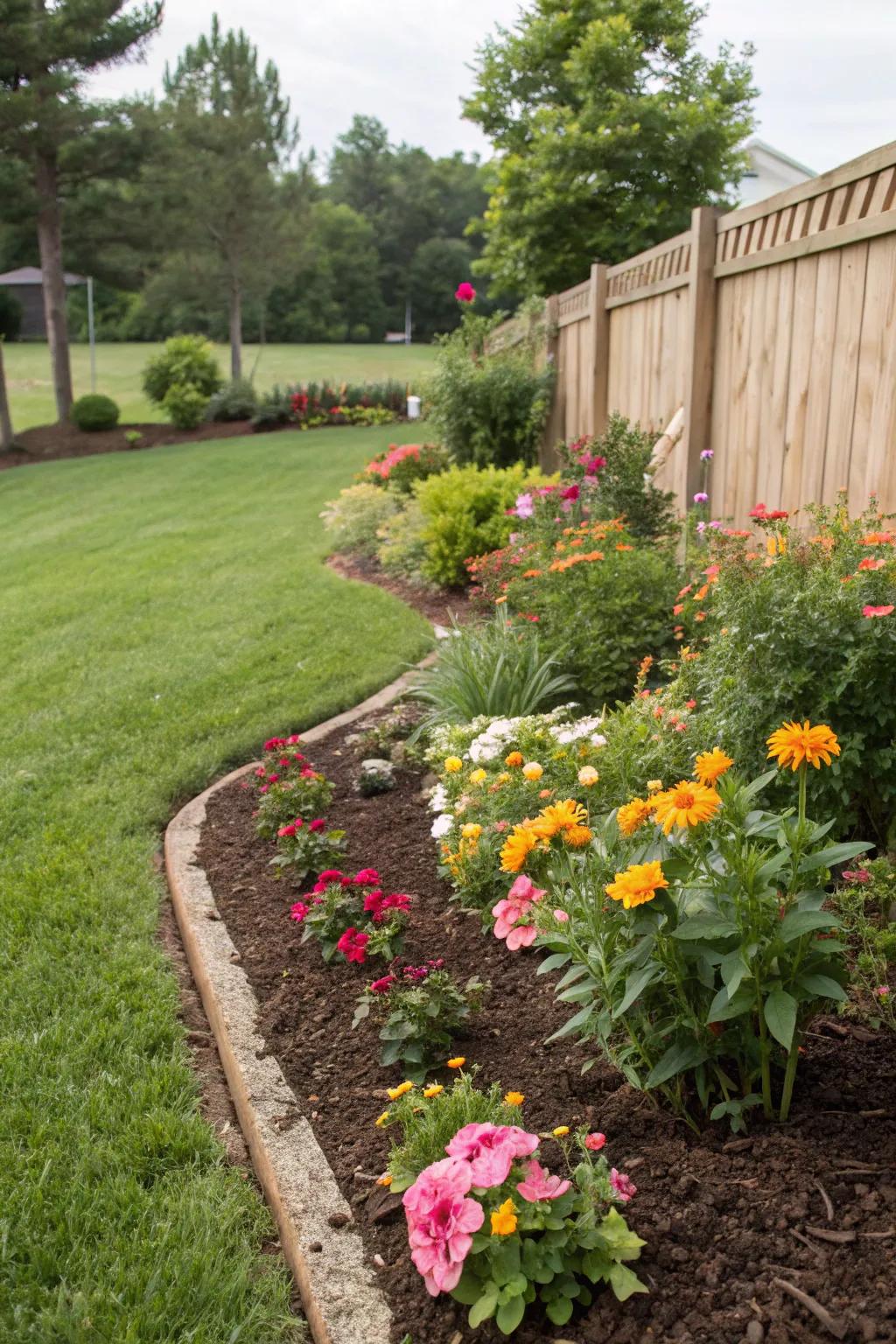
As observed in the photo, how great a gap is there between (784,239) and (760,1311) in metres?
4.09

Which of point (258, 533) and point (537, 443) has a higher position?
point (537, 443)

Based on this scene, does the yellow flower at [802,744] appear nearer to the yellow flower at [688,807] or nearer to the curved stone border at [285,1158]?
the yellow flower at [688,807]

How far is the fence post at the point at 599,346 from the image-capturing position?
24.7 feet

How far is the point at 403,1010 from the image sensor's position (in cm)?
245

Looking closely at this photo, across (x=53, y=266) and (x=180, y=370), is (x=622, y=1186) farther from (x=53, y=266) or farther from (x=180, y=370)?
(x=53, y=266)

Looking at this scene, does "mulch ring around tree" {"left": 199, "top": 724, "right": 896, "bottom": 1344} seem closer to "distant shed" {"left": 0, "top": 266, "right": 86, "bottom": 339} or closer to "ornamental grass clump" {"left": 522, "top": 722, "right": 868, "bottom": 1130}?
A: "ornamental grass clump" {"left": 522, "top": 722, "right": 868, "bottom": 1130}

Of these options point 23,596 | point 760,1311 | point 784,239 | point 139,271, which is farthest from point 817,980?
point 139,271

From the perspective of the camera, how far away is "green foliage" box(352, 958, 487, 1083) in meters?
2.41

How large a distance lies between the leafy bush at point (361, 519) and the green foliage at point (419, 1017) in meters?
6.35

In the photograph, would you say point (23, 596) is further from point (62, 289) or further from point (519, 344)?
point (62, 289)

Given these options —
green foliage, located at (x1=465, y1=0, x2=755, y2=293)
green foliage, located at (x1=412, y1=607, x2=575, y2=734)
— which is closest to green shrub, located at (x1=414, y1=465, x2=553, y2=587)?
green foliage, located at (x1=412, y1=607, x2=575, y2=734)

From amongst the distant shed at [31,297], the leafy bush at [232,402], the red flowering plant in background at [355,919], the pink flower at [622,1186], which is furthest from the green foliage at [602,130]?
the distant shed at [31,297]

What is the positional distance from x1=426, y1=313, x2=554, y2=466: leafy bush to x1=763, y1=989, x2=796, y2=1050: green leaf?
25.3 ft

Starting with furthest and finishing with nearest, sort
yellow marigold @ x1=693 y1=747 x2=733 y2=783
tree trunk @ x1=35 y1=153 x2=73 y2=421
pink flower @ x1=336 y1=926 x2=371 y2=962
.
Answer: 1. tree trunk @ x1=35 y1=153 x2=73 y2=421
2. pink flower @ x1=336 y1=926 x2=371 y2=962
3. yellow marigold @ x1=693 y1=747 x2=733 y2=783
